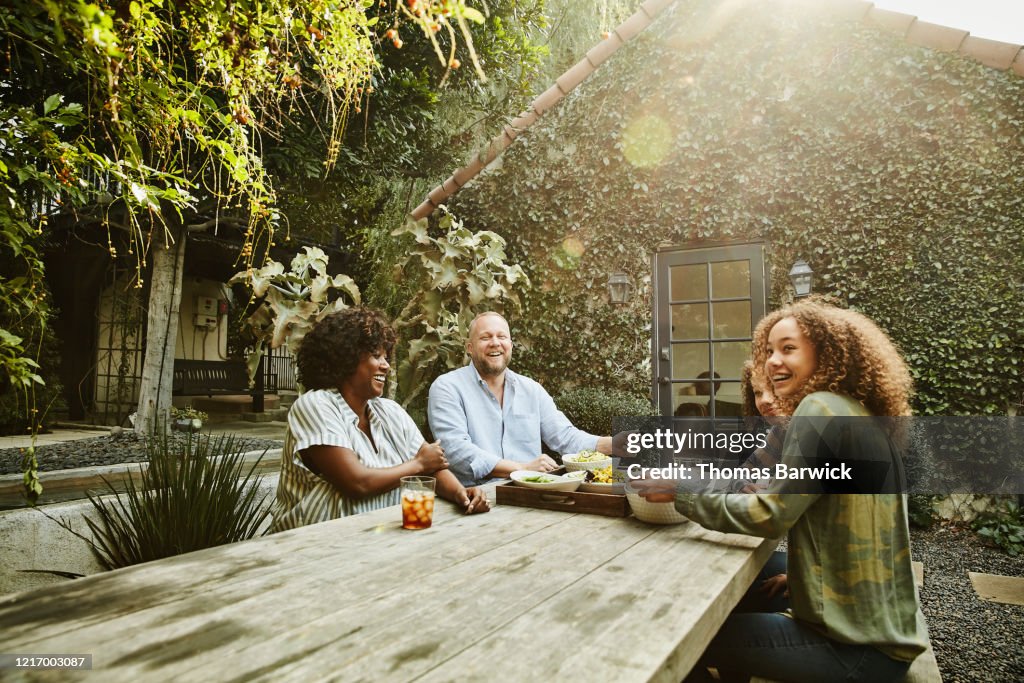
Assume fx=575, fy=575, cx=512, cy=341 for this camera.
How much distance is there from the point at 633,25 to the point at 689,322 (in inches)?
127

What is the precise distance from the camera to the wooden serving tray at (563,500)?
171 cm

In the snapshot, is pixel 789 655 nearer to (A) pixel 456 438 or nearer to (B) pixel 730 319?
(A) pixel 456 438

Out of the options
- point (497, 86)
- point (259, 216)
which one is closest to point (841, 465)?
point (259, 216)

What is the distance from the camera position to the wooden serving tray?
1.71 metres

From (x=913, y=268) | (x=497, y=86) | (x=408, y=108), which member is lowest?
(x=913, y=268)

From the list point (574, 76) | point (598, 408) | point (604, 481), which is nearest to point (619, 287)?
point (598, 408)

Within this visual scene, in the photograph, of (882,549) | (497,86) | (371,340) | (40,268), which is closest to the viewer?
(882,549)

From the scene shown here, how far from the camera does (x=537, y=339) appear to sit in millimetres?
6379

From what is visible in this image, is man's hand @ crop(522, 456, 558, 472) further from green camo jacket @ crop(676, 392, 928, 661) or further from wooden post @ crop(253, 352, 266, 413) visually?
wooden post @ crop(253, 352, 266, 413)

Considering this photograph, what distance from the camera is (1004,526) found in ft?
14.6

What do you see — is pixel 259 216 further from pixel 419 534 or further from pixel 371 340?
pixel 419 534

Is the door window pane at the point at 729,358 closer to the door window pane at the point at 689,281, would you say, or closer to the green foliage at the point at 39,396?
the door window pane at the point at 689,281

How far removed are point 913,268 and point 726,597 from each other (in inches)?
194

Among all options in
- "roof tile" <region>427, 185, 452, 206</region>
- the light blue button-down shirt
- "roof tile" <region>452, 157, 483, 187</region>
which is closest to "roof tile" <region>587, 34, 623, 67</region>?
"roof tile" <region>452, 157, 483, 187</region>
